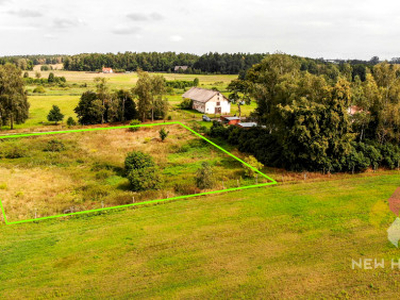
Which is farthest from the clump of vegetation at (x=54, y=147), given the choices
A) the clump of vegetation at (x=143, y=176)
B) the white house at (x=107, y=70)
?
the white house at (x=107, y=70)

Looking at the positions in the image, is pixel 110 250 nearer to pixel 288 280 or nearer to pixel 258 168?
pixel 288 280

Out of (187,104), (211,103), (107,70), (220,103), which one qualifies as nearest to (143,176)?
(211,103)

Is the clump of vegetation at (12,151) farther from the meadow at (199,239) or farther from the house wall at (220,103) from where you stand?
the house wall at (220,103)

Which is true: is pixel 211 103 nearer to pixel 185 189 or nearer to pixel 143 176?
pixel 185 189

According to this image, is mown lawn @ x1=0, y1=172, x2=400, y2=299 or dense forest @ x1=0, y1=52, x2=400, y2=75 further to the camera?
dense forest @ x1=0, y1=52, x2=400, y2=75

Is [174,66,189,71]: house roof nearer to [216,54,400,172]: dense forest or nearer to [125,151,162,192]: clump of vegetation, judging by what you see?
[216,54,400,172]: dense forest

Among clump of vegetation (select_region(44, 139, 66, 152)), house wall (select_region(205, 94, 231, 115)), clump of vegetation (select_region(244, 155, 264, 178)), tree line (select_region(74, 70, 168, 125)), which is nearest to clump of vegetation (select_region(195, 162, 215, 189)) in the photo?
clump of vegetation (select_region(244, 155, 264, 178))
